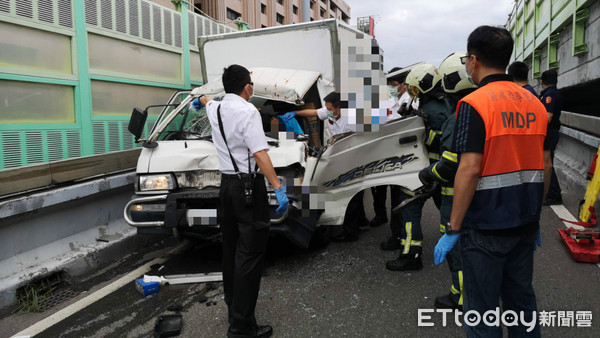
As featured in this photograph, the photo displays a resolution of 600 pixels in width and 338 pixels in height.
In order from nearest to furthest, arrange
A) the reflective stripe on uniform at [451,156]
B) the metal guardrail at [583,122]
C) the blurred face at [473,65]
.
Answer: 1. the blurred face at [473,65]
2. the reflective stripe on uniform at [451,156]
3. the metal guardrail at [583,122]

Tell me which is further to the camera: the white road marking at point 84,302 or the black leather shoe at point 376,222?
the black leather shoe at point 376,222

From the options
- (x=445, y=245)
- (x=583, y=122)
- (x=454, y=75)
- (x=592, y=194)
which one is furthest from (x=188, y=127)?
(x=583, y=122)

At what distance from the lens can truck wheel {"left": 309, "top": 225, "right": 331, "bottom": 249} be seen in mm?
4859

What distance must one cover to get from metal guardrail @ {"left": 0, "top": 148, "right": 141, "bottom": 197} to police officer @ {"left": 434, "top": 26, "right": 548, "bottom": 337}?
3.92 meters

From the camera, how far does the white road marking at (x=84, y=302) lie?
132 inches

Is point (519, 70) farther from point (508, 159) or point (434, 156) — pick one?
point (508, 159)

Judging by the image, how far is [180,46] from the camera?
277 inches

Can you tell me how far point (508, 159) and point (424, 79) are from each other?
1937mm

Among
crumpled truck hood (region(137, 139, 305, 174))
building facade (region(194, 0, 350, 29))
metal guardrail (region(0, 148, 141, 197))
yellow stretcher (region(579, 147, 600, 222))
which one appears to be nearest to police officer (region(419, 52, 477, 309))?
crumpled truck hood (region(137, 139, 305, 174))

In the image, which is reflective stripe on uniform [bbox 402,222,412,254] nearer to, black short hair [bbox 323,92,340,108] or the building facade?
black short hair [bbox 323,92,340,108]

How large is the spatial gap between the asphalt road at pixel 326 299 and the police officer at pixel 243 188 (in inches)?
12.7

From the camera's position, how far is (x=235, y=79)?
121 inches

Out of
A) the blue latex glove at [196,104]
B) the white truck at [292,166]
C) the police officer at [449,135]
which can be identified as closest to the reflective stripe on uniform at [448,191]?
the police officer at [449,135]

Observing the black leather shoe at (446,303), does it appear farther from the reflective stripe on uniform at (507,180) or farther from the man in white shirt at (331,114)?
the man in white shirt at (331,114)
